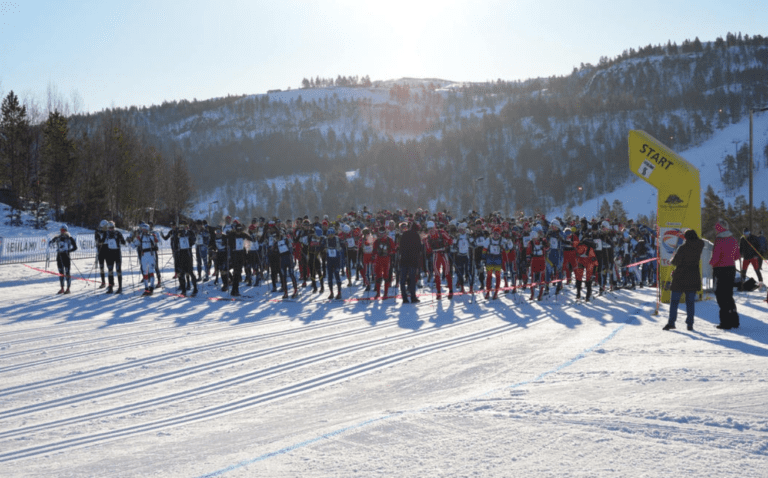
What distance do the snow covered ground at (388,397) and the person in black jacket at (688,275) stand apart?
1.23 ft

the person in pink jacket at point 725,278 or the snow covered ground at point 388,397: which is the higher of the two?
the person in pink jacket at point 725,278

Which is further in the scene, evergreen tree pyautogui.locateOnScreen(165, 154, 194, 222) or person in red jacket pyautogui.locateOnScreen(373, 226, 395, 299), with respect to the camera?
evergreen tree pyautogui.locateOnScreen(165, 154, 194, 222)

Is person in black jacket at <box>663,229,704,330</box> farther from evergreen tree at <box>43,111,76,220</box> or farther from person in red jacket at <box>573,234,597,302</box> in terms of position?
evergreen tree at <box>43,111,76,220</box>

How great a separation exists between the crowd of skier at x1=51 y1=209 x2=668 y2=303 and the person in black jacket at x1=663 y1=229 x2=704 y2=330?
406cm

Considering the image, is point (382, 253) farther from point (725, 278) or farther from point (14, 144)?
point (14, 144)

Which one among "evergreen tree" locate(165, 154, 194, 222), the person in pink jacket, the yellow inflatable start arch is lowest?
the person in pink jacket

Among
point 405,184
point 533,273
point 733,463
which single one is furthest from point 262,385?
point 405,184

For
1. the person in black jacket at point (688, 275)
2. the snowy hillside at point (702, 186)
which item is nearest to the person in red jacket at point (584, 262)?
the person in black jacket at point (688, 275)

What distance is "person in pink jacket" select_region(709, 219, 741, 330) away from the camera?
9.88m

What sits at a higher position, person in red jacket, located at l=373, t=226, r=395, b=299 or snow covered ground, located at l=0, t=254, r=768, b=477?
person in red jacket, located at l=373, t=226, r=395, b=299

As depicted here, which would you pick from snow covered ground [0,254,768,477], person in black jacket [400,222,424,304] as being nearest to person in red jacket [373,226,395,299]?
person in black jacket [400,222,424,304]

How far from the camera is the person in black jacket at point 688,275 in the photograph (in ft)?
31.8

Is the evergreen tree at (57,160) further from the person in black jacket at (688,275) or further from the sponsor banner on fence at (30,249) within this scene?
the person in black jacket at (688,275)

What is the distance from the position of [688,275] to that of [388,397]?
6262 mm
